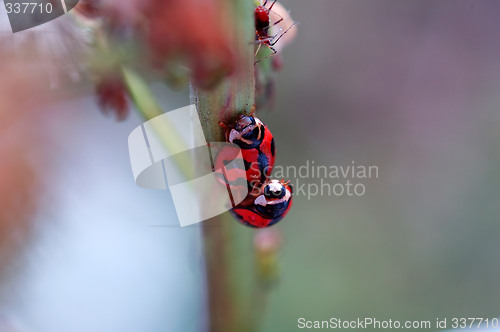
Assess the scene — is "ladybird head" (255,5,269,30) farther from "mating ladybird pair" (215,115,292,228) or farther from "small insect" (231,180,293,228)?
"small insect" (231,180,293,228)

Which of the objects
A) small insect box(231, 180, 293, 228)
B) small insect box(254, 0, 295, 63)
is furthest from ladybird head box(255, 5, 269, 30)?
small insect box(231, 180, 293, 228)

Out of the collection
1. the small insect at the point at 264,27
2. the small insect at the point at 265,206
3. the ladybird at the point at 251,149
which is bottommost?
the small insect at the point at 265,206

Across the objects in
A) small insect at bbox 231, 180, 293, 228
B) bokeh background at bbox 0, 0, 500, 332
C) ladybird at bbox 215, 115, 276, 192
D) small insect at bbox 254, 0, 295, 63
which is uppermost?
small insect at bbox 254, 0, 295, 63

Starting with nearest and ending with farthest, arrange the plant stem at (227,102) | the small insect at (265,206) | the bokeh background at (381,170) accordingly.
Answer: the plant stem at (227,102) < the small insect at (265,206) < the bokeh background at (381,170)

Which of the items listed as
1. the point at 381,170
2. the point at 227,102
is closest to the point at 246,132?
the point at 227,102

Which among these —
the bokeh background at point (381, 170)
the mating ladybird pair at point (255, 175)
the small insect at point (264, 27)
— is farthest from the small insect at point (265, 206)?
the bokeh background at point (381, 170)

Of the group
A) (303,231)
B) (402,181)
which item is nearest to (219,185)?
(303,231)

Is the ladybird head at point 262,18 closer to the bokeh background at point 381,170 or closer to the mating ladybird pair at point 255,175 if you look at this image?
the mating ladybird pair at point 255,175
